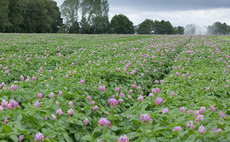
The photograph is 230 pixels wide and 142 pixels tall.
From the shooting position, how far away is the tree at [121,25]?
6400cm

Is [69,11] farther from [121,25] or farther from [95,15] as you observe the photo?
[121,25]

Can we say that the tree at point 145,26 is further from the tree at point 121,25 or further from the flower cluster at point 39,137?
the flower cluster at point 39,137

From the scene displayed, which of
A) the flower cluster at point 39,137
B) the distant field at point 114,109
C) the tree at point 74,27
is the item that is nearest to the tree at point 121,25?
the tree at point 74,27

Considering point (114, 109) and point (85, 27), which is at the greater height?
point (85, 27)

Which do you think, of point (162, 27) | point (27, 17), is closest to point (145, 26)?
point (162, 27)

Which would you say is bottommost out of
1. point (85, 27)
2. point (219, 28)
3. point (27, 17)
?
point (85, 27)

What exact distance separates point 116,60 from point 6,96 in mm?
5483

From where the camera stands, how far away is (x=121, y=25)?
65562mm

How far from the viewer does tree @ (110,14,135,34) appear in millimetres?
64000

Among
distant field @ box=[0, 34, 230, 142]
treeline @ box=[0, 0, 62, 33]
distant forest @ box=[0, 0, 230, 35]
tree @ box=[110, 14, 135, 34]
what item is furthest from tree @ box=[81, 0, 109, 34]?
distant field @ box=[0, 34, 230, 142]

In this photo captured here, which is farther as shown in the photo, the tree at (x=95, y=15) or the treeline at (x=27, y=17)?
the tree at (x=95, y=15)

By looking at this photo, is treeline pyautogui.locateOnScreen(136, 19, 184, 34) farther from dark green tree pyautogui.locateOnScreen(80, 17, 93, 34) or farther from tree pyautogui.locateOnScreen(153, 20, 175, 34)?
dark green tree pyautogui.locateOnScreen(80, 17, 93, 34)

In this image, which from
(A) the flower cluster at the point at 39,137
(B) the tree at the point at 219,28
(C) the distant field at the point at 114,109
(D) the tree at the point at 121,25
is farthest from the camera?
(B) the tree at the point at 219,28

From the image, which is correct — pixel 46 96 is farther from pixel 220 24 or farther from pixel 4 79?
pixel 220 24
